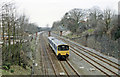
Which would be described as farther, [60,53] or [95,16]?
[95,16]

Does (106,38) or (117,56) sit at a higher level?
(106,38)

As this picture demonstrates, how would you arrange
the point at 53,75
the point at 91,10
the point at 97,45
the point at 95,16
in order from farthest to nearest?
the point at 91,10 < the point at 95,16 < the point at 97,45 < the point at 53,75

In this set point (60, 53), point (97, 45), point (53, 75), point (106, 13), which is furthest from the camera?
point (106, 13)

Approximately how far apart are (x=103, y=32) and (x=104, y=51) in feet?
17.6

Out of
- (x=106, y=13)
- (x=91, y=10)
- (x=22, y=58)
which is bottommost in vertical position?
(x=22, y=58)

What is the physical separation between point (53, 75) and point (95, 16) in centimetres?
3966

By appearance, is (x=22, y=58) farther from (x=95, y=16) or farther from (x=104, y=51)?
(x=95, y=16)

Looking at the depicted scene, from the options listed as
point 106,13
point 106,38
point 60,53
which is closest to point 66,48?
point 60,53

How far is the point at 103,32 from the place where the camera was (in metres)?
26.0

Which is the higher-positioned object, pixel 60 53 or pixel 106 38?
pixel 106 38

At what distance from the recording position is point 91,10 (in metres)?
53.7

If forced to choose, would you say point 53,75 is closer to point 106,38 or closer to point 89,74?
point 89,74

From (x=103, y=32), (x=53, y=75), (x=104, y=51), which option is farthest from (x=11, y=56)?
(x=103, y=32)

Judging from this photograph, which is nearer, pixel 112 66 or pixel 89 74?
pixel 89 74
